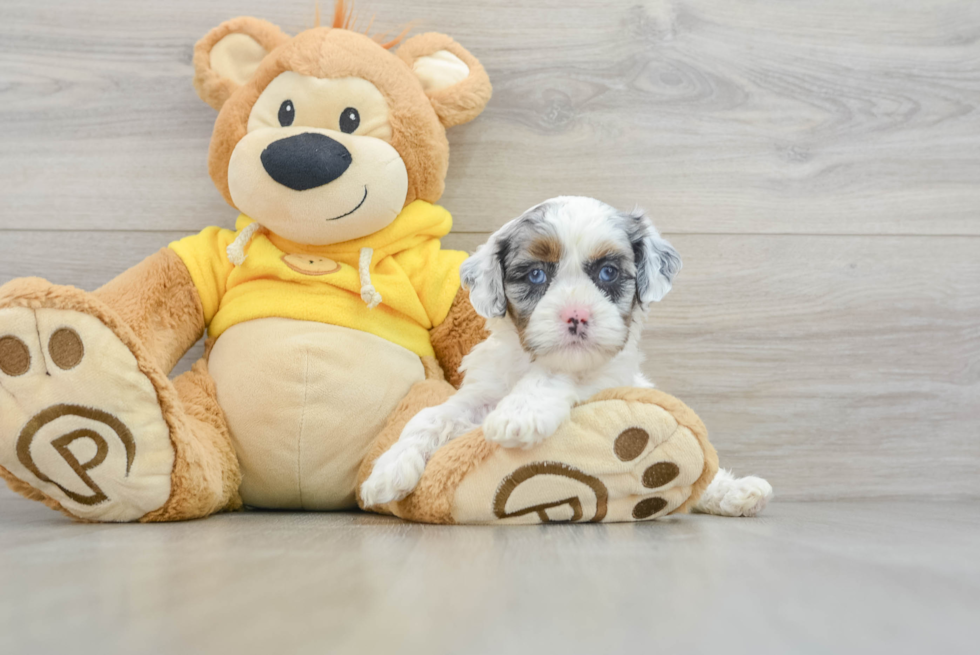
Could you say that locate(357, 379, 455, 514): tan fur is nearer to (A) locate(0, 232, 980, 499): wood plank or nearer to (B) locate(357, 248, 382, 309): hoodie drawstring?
(B) locate(357, 248, 382, 309): hoodie drawstring

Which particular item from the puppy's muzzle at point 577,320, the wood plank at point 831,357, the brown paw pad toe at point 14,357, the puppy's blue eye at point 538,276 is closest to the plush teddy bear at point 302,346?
the brown paw pad toe at point 14,357

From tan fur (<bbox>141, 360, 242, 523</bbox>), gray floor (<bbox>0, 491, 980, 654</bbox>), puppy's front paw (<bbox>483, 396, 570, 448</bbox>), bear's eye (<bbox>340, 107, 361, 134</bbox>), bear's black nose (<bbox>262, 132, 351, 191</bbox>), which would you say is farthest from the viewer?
bear's eye (<bbox>340, 107, 361, 134</bbox>)

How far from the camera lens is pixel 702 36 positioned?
5.82 ft

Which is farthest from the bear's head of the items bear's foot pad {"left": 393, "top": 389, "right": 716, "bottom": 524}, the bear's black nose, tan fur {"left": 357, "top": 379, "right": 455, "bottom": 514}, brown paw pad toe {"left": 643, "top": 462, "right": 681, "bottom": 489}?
brown paw pad toe {"left": 643, "top": 462, "right": 681, "bottom": 489}

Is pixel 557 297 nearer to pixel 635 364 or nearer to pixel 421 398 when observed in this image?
pixel 635 364

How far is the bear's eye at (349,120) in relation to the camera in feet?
4.62

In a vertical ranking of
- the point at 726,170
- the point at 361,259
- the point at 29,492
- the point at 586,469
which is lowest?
the point at 29,492

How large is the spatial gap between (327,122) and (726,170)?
1.00 m

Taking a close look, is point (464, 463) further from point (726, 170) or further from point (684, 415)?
point (726, 170)

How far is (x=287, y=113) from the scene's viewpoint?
141 cm

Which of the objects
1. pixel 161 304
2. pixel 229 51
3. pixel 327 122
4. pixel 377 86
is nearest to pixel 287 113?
pixel 327 122

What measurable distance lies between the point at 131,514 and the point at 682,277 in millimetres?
1307

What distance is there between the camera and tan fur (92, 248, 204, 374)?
53.8 inches

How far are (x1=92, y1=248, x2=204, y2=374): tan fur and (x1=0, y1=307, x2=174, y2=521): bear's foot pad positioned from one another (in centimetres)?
24
